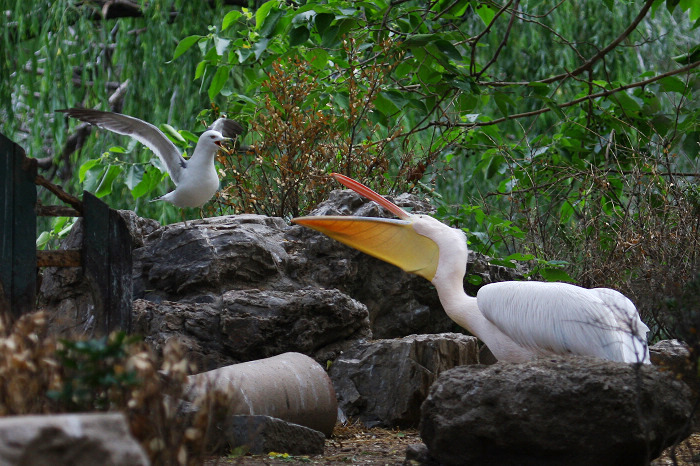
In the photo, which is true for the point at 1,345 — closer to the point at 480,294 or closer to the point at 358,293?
the point at 480,294

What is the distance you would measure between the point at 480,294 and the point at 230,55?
425cm

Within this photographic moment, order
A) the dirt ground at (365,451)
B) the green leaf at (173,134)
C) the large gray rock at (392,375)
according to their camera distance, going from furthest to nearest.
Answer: the green leaf at (173,134) → the large gray rock at (392,375) → the dirt ground at (365,451)

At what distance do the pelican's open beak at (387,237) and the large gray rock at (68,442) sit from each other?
4239 millimetres

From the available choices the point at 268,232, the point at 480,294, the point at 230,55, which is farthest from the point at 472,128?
the point at 480,294

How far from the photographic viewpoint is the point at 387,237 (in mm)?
6051

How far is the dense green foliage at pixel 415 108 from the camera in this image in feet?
23.7

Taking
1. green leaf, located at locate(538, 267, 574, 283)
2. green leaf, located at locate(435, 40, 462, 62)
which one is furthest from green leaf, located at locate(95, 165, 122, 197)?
green leaf, located at locate(538, 267, 574, 283)

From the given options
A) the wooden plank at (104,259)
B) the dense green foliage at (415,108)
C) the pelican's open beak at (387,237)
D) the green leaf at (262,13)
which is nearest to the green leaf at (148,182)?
the dense green foliage at (415,108)

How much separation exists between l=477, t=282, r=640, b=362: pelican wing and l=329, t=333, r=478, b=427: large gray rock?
0.79 metres

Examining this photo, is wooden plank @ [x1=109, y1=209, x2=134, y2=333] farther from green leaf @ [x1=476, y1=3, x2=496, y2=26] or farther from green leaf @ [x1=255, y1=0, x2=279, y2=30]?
green leaf @ [x1=476, y1=3, x2=496, y2=26]

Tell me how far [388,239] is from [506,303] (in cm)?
118

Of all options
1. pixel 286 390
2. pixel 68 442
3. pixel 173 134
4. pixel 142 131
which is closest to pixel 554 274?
pixel 286 390

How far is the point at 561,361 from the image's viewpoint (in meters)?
4.00

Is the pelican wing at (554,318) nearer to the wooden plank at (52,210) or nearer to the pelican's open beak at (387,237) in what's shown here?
the pelican's open beak at (387,237)
